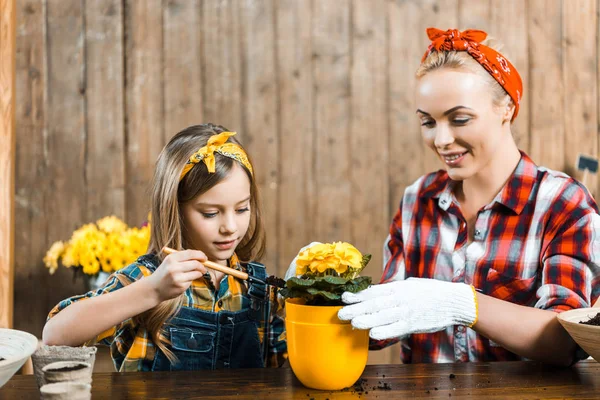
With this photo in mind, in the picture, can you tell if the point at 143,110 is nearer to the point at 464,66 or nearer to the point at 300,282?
the point at 464,66

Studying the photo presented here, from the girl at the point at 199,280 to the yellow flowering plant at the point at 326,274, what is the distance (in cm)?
31

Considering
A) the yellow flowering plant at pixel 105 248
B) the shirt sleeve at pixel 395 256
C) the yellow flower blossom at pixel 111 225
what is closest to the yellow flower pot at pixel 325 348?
the shirt sleeve at pixel 395 256

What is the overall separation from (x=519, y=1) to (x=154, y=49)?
1.54 metres

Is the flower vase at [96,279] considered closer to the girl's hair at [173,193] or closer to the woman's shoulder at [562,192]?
the girl's hair at [173,193]

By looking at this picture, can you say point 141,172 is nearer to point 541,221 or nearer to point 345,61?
point 345,61

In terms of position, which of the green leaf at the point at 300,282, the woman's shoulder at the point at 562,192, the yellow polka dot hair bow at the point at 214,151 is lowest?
the green leaf at the point at 300,282

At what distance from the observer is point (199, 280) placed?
1563mm

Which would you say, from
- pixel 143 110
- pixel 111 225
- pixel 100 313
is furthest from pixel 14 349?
pixel 143 110

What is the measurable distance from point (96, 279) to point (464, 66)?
4.80ft

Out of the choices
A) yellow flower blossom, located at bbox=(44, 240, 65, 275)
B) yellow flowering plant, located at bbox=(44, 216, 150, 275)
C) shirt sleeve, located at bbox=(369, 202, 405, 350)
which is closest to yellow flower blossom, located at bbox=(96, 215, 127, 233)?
yellow flowering plant, located at bbox=(44, 216, 150, 275)

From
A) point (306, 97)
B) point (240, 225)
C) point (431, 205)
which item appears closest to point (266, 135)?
point (306, 97)

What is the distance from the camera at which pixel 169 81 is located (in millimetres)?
2736

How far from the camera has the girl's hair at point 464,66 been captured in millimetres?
1618

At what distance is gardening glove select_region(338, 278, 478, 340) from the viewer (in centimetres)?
119
